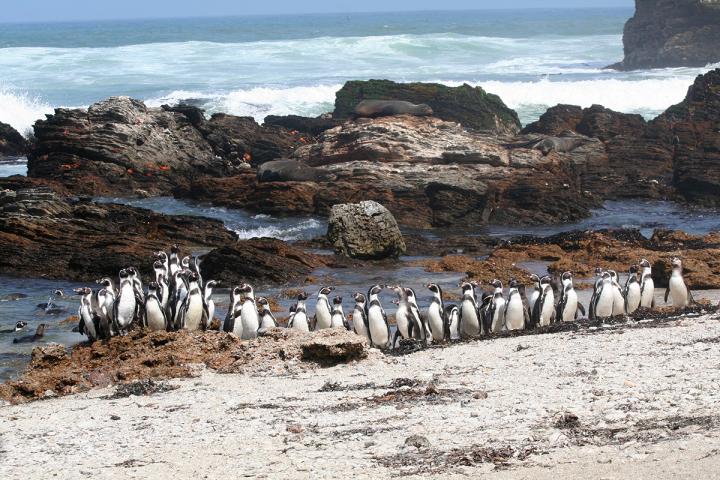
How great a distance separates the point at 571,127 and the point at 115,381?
73.0 ft

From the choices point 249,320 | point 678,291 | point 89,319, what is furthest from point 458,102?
point 89,319

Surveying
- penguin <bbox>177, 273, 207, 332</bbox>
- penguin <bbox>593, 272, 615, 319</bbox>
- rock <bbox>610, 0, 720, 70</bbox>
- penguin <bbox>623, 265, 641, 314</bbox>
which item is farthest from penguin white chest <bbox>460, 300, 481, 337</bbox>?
rock <bbox>610, 0, 720, 70</bbox>

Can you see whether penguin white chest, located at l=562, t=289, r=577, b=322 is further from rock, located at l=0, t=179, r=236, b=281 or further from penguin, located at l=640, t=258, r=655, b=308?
rock, located at l=0, t=179, r=236, b=281

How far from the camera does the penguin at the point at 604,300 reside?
13477 millimetres

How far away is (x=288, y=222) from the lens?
916 inches

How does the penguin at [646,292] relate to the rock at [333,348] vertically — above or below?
below

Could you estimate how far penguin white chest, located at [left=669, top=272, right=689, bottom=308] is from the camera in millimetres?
14133

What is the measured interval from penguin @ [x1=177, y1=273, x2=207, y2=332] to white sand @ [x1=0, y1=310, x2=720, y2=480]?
2.19m

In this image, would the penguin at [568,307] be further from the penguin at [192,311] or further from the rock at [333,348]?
the penguin at [192,311]

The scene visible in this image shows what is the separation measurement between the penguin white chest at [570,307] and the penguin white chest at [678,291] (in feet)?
4.86

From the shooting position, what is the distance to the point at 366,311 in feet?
43.0

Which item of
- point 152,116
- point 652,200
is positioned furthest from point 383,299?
point 152,116

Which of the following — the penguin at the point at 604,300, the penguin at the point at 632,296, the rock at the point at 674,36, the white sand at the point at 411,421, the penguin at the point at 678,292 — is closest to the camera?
the white sand at the point at 411,421

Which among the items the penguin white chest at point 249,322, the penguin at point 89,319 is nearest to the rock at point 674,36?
the penguin white chest at point 249,322
